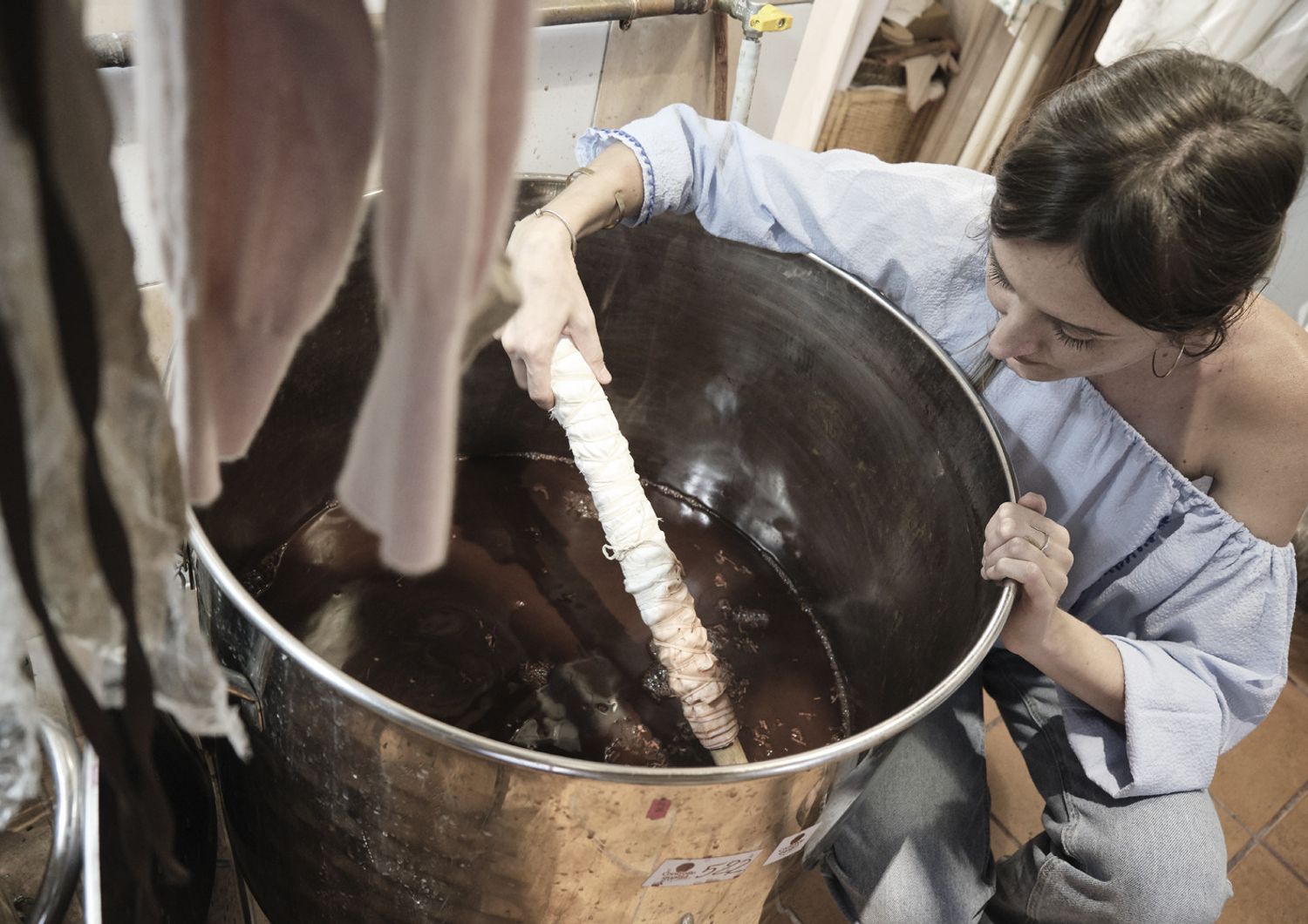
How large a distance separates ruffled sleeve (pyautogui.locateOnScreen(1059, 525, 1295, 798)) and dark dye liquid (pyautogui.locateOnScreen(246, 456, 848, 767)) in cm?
29

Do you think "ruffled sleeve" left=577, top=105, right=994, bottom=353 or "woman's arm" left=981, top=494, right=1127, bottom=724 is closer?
"woman's arm" left=981, top=494, right=1127, bottom=724

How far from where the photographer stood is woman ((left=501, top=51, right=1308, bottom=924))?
65 centimetres

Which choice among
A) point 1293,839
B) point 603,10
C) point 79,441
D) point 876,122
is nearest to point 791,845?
point 79,441

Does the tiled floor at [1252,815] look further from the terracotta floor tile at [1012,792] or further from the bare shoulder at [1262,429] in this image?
the bare shoulder at [1262,429]

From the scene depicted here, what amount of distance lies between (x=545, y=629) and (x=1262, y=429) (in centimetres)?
69

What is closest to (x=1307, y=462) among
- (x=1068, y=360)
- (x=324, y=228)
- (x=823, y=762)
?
(x=1068, y=360)

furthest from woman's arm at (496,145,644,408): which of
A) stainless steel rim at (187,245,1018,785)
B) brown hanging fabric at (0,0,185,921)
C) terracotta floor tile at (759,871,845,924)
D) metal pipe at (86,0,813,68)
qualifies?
terracotta floor tile at (759,871,845,924)

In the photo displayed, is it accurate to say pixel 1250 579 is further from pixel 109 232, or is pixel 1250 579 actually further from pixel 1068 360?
pixel 109 232

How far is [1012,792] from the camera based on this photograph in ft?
4.04

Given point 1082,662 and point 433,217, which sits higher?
point 433,217

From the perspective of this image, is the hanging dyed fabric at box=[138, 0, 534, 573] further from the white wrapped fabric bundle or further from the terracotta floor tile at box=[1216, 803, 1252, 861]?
the terracotta floor tile at box=[1216, 803, 1252, 861]

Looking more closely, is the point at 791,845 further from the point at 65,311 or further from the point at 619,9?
the point at 619,9

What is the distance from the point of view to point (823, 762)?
57 centimetres

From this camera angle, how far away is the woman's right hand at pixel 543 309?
782mm
